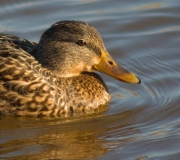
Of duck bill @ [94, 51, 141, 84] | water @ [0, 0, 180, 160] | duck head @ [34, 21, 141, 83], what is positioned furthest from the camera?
duck bill @ [94, 51, 141, 84]

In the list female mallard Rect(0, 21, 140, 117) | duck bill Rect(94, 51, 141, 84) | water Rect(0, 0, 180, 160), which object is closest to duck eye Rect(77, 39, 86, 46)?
female mallard Rect(0, 21, 140, 117)

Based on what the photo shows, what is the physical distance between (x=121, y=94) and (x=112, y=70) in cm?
54

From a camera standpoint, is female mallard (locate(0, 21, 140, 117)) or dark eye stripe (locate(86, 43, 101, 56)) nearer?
female mallard (locate(0, 21, 140, 117))

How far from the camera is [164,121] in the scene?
30.3ft

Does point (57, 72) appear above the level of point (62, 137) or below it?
above

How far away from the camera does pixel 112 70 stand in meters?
9.79

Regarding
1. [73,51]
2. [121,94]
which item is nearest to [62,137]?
[73,51]

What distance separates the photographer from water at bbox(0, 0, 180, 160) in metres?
8.41

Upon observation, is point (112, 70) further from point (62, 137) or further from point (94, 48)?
point (62, 137)

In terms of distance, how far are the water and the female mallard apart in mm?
196

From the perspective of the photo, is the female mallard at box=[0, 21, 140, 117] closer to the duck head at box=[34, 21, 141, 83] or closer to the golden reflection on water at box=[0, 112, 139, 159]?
the duck head at box=[34, 21, 141, 83]

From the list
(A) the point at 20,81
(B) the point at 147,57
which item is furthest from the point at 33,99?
(B) the point at 147,57

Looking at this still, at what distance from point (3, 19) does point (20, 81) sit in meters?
3.13

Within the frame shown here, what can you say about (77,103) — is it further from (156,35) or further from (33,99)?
(156,35)
